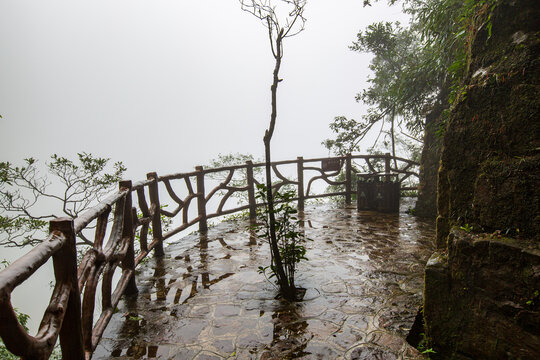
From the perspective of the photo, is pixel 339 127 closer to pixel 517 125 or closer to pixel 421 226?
pixel 421 226

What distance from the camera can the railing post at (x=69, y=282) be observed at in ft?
6.14

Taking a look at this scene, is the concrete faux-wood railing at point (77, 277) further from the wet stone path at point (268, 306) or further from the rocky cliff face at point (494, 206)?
the rocky cliff face at point (494, 206)

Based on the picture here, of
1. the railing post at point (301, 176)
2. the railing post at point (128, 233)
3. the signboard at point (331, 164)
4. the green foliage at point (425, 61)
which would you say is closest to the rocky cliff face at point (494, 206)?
the green foliage at point (425, 61)

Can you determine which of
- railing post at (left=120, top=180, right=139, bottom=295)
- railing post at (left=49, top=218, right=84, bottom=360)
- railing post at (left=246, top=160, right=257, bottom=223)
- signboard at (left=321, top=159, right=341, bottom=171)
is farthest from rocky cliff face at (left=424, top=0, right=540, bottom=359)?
signboard at (left=321, top=159, right=341, bottom=171)

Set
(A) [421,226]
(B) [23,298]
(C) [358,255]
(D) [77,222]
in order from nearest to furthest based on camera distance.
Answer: (D) [77,222] → (C) [358,255] → (A) [421,226] → (B) [23,298]

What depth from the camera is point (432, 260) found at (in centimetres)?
254

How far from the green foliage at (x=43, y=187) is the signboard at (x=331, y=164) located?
5724 millimetres

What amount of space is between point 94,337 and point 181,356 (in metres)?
0.70

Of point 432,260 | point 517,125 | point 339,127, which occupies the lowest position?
point 432,260

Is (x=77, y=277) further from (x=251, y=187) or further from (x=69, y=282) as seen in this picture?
(x=251, y=187)

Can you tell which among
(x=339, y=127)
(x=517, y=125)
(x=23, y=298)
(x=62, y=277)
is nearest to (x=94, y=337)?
→ (x=62, y=277)

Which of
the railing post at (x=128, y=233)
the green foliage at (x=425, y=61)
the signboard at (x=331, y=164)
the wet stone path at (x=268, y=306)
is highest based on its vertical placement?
the green foliage at (x=425, y=61)

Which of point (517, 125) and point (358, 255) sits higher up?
point (517, 125)

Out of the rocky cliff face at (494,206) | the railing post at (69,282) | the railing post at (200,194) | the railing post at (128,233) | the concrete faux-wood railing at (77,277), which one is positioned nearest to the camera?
the concrete faux-wood railing at (77,277)
